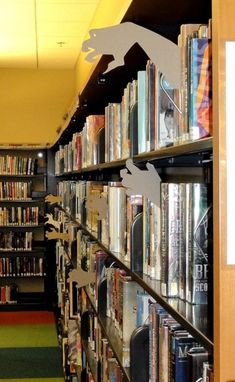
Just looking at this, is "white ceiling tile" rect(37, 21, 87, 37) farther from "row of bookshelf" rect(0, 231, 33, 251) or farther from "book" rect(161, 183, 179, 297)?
"book" rect(161, 183, 179, 297)

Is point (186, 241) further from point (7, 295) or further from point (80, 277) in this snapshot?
point (7, 295)

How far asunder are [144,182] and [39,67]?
6.50 meters

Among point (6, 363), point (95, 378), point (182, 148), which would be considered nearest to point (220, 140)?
point (182, 148)

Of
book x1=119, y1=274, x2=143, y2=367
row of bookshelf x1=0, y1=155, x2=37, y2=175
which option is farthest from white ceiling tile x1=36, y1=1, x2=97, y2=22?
book x1=119, y1=274, x2=143, y2=367

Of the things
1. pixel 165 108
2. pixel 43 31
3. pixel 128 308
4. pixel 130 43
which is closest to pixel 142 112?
pixel 165 108

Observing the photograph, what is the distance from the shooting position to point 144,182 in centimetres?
153

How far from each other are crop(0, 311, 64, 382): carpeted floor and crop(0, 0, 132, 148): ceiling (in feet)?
6.85

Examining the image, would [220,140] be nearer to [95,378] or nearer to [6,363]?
[95,378]

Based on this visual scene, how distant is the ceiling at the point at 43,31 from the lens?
4.93m

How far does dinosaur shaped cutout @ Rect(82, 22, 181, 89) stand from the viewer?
4.19ft

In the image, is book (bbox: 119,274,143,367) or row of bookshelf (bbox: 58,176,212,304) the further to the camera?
book (bbox: 119,274,143,367)

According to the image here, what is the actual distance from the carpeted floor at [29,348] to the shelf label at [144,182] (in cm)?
353

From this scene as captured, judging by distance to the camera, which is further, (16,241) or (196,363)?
(16,241)

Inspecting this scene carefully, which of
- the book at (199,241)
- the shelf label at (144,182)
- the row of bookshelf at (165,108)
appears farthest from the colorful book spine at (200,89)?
the shelf label at (144,182)
